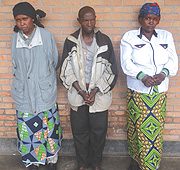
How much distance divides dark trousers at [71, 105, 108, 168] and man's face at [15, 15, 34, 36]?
108 cm

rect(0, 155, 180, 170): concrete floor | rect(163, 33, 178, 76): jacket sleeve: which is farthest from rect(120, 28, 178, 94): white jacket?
rect(0, 155, 180, 170): concrete floor

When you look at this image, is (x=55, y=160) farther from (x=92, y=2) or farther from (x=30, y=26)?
(x=92, y=2)

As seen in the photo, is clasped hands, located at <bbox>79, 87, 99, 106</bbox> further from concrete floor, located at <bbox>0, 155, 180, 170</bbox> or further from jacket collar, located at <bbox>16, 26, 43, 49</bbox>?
concrete floor, located at <bbox>0, 155, 180, 170</bbox>

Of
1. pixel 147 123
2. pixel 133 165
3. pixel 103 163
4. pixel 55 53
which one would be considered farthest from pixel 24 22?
pixel 133 165

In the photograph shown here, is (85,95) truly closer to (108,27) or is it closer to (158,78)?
(158,78)

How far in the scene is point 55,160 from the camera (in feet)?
10.1

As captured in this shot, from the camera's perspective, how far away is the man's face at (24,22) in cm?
249

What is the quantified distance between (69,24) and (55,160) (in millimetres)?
1813

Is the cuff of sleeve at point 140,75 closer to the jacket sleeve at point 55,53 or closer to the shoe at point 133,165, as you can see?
the jacket sleeve at point 55,53

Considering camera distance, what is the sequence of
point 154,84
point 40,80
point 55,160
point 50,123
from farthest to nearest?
Result: point 55,160 → point 50,123 → point 40,80 → point 154,84

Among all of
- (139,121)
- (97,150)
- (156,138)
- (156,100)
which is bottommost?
(97,150)

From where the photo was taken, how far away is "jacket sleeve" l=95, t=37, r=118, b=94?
8.65 feet

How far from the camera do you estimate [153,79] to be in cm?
246

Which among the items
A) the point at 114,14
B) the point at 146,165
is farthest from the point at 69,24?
the point at 146,165
